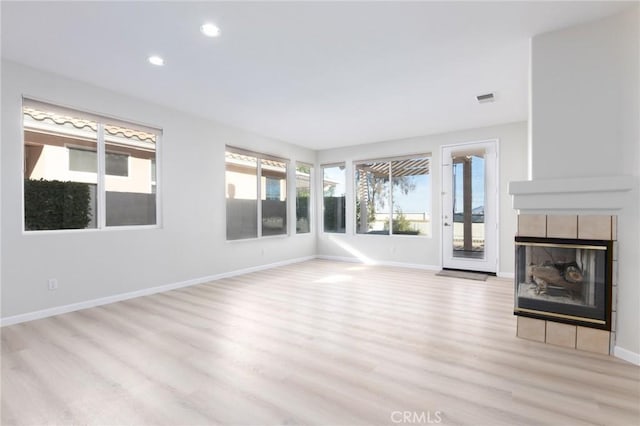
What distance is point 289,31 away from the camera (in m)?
2.56

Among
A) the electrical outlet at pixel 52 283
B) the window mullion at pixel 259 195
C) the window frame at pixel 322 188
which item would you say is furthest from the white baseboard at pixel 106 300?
the window frame at pixel 322 188

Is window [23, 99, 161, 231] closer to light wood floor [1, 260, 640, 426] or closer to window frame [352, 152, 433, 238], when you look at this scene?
light wood floor [1, 260, 640, 426]

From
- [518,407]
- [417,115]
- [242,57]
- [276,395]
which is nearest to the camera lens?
[518,407]

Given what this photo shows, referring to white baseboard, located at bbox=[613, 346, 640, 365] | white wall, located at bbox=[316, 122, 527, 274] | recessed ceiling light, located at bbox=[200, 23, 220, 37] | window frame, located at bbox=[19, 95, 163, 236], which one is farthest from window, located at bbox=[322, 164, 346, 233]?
white baseboard, located at bbox=[613, 346, 640, 365]

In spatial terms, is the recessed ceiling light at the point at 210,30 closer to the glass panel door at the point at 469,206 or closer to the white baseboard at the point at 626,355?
the white baseboard at the point at 626,355

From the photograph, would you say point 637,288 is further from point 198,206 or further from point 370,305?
point 198,206

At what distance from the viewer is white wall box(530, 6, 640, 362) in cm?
229

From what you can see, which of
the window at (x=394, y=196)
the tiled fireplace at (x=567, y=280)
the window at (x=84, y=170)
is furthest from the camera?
the window at (x=394, y=196)

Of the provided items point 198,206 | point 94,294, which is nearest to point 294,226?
point 198,206

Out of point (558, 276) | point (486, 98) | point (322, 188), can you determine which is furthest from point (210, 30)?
point (322, 188)

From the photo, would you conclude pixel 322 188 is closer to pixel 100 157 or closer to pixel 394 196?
pixel 394 196

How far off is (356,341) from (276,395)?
95cm

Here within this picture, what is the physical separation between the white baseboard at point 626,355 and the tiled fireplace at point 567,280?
0.05 meters

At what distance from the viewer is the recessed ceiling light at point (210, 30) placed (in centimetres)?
248
